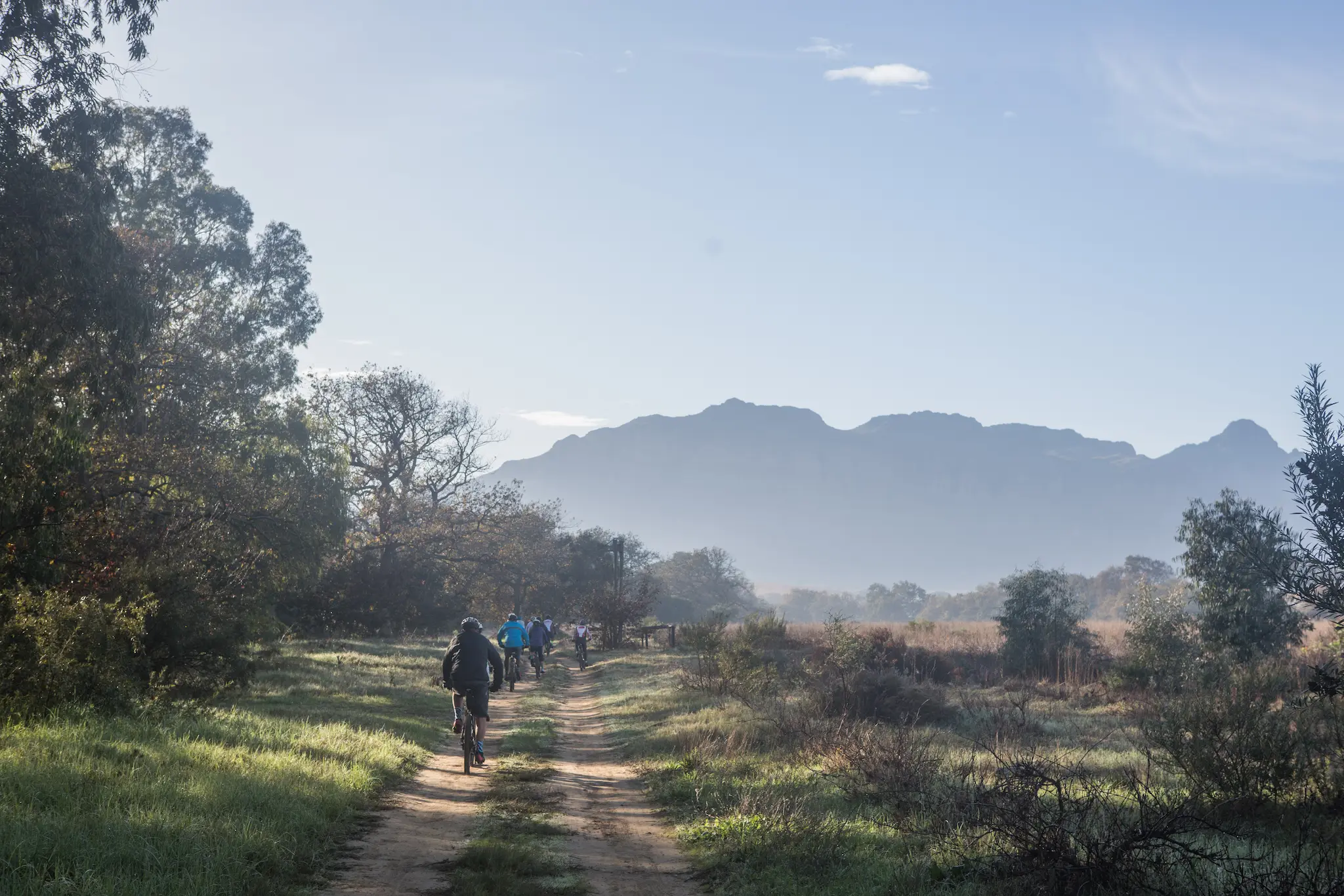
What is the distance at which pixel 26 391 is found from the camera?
48.5 feet

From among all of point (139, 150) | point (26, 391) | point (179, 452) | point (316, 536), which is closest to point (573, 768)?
point (26, 391)

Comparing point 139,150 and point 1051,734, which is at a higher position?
→ point 139,150

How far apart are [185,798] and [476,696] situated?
5.62 meters

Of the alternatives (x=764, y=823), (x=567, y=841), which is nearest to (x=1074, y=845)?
(x=764, y=823)

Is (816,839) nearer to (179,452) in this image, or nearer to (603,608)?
(179,452)

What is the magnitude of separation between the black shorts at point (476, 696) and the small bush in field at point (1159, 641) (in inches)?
778

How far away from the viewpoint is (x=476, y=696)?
13742 millimetres

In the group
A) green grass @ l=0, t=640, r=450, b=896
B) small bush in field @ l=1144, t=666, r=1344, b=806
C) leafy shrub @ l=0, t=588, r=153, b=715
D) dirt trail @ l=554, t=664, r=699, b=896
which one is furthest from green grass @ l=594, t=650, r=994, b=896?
leafy shrub @ l=0, t=588, r=153, b=715

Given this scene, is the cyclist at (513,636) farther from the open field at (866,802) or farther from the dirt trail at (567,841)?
the dirt trail at (567,841)

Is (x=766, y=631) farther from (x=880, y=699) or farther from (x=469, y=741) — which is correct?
(x=469, y=741)

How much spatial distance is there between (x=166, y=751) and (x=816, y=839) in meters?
6.82

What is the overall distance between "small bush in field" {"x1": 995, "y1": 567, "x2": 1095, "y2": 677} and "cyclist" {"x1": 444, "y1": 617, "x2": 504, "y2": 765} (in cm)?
2817

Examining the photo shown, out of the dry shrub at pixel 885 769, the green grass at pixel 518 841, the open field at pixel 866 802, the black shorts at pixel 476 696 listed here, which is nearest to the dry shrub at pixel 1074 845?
the open field at pixel 866 802

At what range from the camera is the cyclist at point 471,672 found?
13.7m
